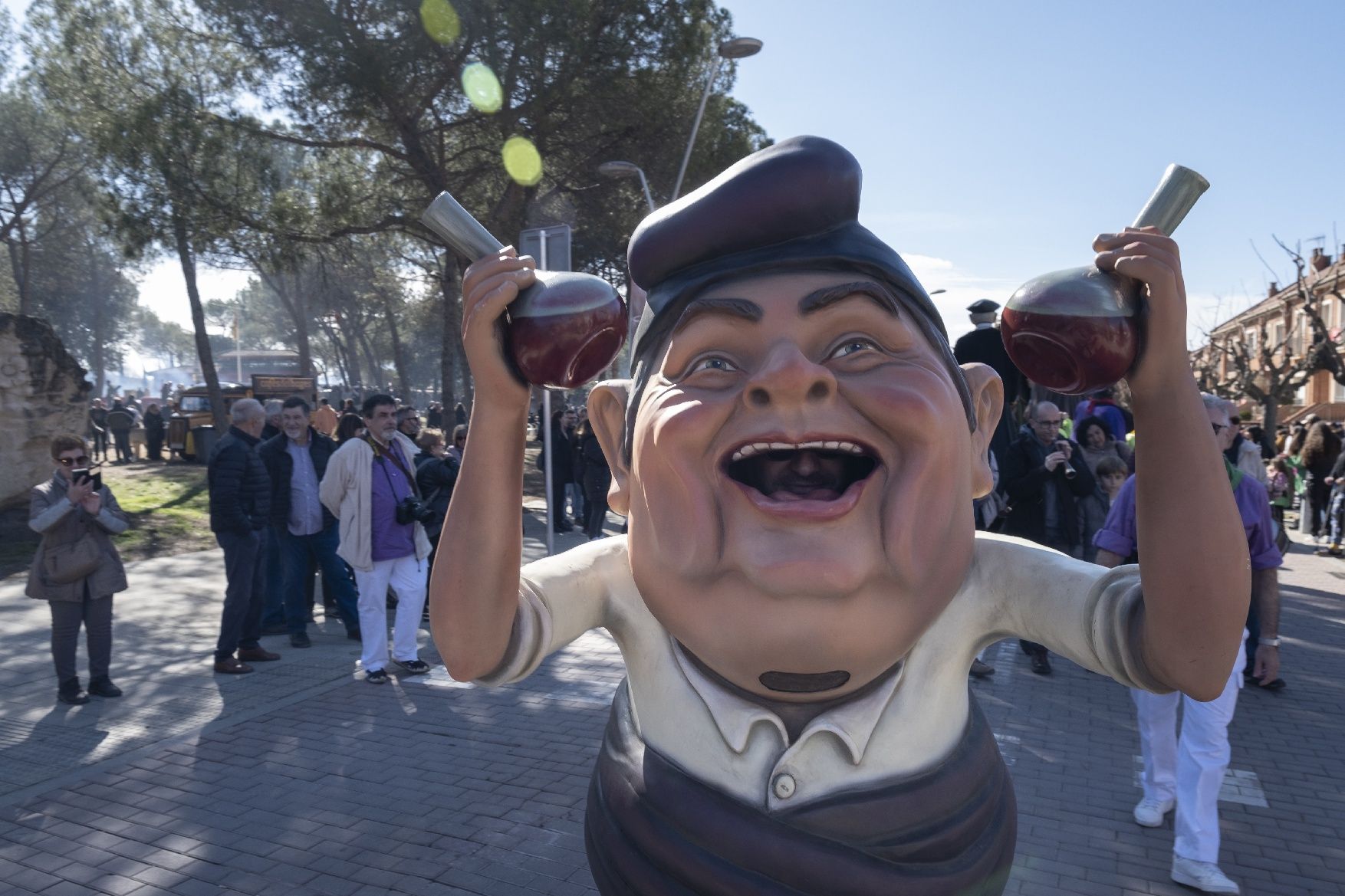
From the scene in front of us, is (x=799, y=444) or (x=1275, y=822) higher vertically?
(x=799, y=444)

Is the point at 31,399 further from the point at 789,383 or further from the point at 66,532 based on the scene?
the point at 789,383

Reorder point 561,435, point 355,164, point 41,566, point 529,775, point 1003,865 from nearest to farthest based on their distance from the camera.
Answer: point 1003,865 < point 529,775 < point 41,566 < point 561,435 < point 355,164

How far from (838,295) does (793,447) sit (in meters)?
0.28

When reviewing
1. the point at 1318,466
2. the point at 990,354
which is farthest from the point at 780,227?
the point at 1318,466

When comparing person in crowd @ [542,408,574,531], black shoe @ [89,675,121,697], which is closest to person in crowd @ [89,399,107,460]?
person in crowd @ [542,408,574,531]

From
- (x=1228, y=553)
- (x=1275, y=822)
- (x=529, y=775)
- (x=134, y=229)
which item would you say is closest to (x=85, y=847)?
(x=529, y=775)

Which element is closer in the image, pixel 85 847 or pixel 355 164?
pixel 85 847

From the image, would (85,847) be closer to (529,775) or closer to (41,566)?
(529,775)

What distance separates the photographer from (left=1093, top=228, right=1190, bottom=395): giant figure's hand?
1.50m

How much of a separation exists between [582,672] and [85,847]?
303 centimetres

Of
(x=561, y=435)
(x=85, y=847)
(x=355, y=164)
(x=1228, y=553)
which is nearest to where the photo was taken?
(x=1228, y=553)

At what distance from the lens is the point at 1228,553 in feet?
4.94

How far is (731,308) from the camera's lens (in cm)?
168

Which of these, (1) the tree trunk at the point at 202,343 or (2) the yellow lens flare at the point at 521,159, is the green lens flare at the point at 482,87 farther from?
(1) the tree trunk at the point at 202,343
